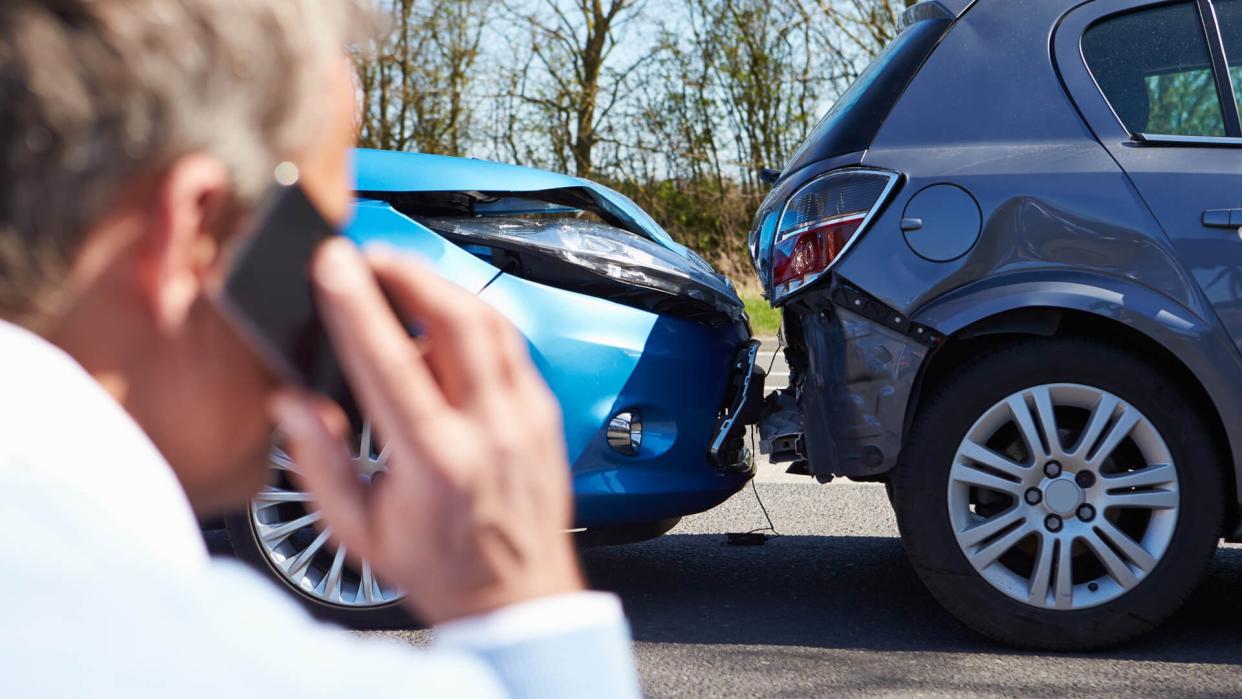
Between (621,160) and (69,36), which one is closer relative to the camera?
(69,36)

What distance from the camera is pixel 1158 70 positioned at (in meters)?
3.40

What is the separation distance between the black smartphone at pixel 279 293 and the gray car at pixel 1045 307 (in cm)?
284

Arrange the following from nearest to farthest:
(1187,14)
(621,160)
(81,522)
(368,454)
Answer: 1. (81,522)
2. (368,454)
3. (1187,14)
4. (621,160)

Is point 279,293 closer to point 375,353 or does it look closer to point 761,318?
point 375,353

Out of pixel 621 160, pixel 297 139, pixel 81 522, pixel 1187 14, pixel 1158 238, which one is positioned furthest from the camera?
pixel 621 160

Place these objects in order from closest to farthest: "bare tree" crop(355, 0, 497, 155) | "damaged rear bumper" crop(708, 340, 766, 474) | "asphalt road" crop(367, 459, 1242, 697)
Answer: "asphalt road" crop(367, 459, 1242, 697) < "damaged rear bumper" crop(708, 340, 766, 474) < "bare tree" crop(355, 0, 497, 155)

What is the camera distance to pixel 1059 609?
3.32 meters

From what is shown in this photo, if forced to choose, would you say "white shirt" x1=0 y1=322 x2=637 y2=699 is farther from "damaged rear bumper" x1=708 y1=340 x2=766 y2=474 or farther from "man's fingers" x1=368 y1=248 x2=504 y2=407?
"damaged rear bumper" x1=708 y1=340 x2=766 y2=474

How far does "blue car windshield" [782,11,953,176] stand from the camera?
136 inches

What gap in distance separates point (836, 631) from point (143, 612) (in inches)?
128

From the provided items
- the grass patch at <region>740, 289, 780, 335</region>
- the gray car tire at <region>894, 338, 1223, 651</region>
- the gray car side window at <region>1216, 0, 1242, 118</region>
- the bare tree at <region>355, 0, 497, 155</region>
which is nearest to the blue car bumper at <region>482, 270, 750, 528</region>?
the gray car tire at <region>894, 338, 1223, 651</region>

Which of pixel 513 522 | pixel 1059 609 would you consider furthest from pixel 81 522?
pixel 1059 609

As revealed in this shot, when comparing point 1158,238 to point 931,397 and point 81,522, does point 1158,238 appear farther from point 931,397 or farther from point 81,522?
point 81,522

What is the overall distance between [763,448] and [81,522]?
329 centimetres
